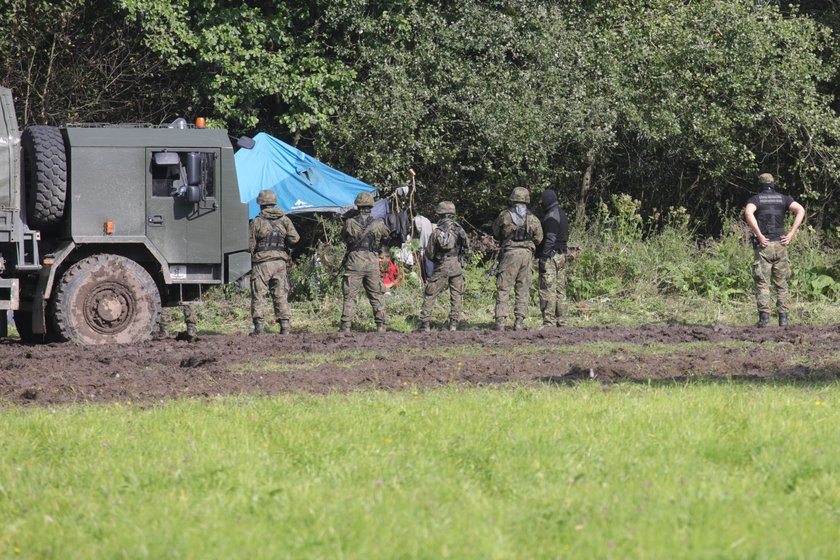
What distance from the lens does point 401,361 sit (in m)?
12.7

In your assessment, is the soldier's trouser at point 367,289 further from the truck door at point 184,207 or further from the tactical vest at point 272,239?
the truck door at point 184,207

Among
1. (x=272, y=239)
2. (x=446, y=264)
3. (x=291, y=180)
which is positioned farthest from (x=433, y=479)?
(x=291, y=180)

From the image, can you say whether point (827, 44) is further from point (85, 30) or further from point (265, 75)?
point (85, 30)

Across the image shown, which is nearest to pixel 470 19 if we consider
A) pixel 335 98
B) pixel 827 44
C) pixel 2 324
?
pixel 335 98

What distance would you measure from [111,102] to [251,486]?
1845 centimetres

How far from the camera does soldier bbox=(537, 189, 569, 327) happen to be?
1764 cm

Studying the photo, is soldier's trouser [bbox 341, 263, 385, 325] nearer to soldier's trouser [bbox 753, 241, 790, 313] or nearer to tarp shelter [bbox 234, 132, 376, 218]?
tarp shelter [bbox 234, 132, 376, 218]

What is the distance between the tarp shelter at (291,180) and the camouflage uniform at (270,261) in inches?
123

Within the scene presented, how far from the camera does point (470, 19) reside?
22.9 metres

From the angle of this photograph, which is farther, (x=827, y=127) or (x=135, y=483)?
(x=827, y=127)

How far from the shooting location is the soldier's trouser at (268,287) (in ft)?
55.2

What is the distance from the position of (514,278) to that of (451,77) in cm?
657

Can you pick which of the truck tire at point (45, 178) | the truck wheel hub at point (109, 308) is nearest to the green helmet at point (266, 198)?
the truck wheel hub at point (109, 308)

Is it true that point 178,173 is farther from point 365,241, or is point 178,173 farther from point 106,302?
point 365,241
